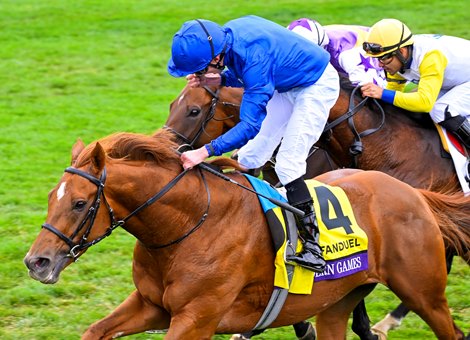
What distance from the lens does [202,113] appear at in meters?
7.05

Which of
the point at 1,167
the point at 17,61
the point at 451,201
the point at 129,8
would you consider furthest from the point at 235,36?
the point at 129,8

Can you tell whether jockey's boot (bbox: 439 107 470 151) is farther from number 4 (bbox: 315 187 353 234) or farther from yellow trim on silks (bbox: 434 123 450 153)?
number 4 (bbox: 315 187 353 234)

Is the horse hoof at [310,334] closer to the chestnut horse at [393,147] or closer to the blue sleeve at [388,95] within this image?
the chestnut horse at [393,147]

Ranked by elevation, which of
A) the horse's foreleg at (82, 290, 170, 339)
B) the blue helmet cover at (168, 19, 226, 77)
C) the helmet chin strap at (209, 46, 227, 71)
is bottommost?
the horse's foreleg at (82, 290, 170, 339)

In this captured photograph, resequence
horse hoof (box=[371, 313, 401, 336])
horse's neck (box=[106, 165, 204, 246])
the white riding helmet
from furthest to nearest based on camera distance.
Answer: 1. the white riding helmet
2. horse hoof (box=[371, 313, 401, 336])
3. horse's neck (box=[106, 165, 204, 246])

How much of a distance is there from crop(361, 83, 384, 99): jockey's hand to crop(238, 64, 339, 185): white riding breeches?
1.05 meters

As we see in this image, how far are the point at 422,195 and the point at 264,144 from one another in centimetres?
100

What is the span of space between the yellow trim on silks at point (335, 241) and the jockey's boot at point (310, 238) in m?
0.04

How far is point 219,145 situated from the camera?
15.8 feet

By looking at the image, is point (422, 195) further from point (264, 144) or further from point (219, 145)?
point (219, 145)

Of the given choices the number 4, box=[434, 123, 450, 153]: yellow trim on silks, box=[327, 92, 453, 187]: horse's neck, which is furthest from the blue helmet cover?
box=[434, 123, 450, 153]: yellow trim on silks

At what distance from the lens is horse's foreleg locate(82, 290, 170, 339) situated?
4.87 metres

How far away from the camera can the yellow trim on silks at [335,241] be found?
5105 millimetres

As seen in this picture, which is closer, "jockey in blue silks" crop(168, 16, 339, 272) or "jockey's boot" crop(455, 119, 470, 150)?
"jockey in blue silks" crop(168, 16, 339, 272)
